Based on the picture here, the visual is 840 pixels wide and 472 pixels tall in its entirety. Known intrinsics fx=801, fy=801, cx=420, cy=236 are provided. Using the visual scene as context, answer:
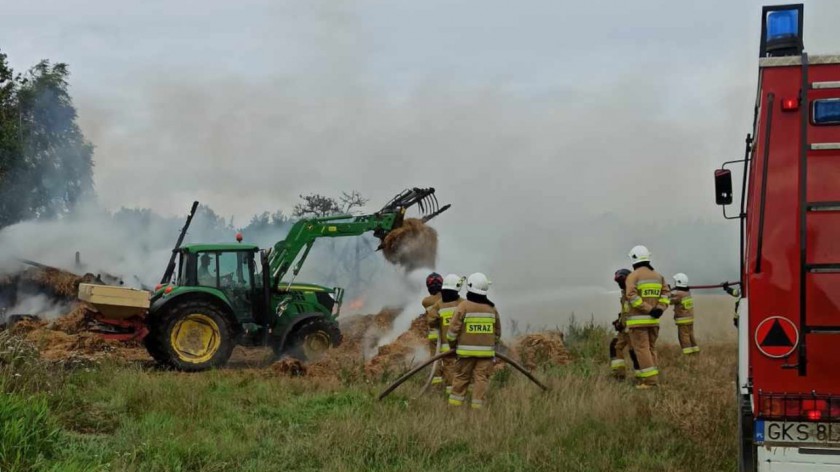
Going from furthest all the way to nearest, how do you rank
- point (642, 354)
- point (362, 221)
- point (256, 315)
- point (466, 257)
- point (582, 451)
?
point (466, 257) → point (362, 221) → point (256, 315) → point (642, 354) → point (582, 451)

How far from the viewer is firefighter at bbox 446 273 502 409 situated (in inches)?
351

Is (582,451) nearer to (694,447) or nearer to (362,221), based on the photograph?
(694,447)

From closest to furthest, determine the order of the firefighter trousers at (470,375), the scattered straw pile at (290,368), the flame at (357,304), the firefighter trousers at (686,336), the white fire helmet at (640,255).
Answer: the firefighter trousers at (470,375) → the white fire helmet at (640,255) → the scattered straw pile at (290,368) → the firefighter trousers at (686,336) → the flame at (357,304)

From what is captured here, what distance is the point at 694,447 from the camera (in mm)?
6887

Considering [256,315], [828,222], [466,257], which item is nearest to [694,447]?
[828,222]

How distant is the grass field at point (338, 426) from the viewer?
6480 mm

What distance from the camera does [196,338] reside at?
13.1 meters

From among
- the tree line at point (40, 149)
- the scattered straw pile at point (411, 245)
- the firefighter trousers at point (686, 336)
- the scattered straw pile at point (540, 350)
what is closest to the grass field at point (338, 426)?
the scattered straw pile at point (540, 350)

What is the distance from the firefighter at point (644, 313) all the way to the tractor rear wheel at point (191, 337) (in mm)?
6503

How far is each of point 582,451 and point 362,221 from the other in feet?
29.4

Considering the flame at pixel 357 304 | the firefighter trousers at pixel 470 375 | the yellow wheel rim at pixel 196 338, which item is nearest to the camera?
the firefighter trousers at pixel 470 375

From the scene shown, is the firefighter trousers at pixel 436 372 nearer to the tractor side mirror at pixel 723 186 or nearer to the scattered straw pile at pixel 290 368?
the scattered straw pile at pixel 290 368

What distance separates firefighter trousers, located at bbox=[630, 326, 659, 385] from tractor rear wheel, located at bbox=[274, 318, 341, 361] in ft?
18.4

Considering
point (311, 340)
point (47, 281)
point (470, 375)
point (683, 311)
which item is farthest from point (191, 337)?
point (683, 311)
